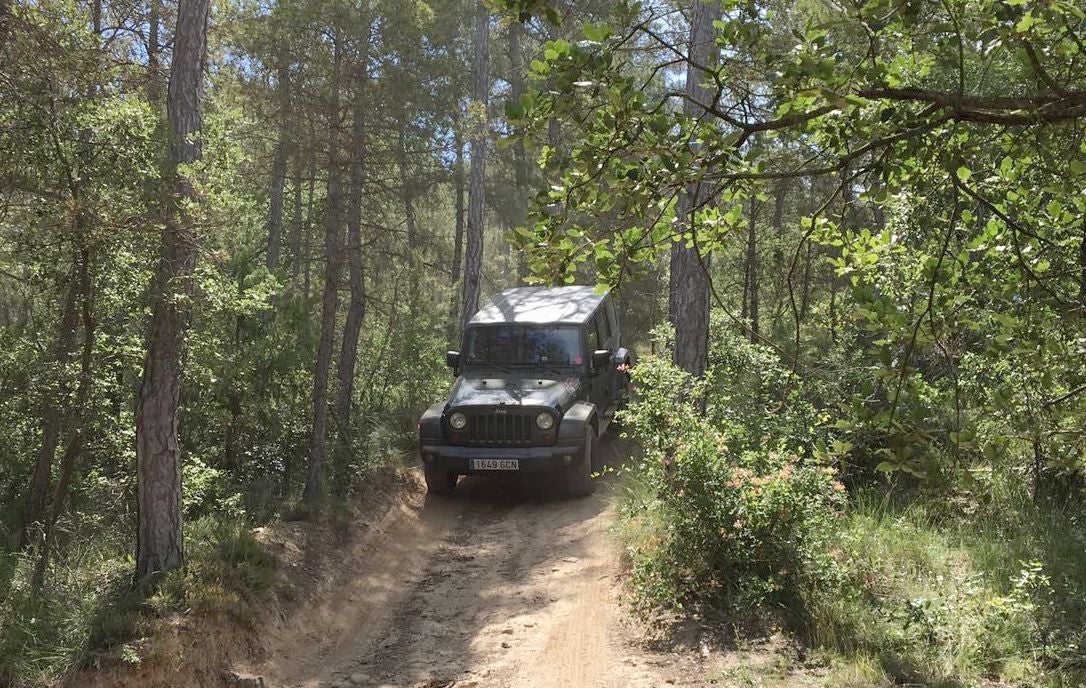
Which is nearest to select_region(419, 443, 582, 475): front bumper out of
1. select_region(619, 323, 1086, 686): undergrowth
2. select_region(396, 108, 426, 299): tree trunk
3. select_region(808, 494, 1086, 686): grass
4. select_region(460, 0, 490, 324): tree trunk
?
select_region(619, 323, 1086, 686): undergrowth

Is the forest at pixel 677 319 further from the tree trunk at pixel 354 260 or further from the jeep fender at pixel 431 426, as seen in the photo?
the jeep fender at pixel 431 426

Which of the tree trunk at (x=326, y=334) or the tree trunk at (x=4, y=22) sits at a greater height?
the tree trunk at (x=4, y=22)

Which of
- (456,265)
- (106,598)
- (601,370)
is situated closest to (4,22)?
(106,598)

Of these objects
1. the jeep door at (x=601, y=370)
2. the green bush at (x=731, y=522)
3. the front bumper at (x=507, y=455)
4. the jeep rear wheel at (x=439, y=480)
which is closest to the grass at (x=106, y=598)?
the front bumper at (x=507, y=455)

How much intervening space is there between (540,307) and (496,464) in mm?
2935

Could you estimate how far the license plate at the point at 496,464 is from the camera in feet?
30.7

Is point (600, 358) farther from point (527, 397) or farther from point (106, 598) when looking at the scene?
point (106, 598)

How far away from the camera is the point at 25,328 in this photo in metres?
7.50

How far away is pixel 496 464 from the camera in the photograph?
30.8ft

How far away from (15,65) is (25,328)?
10.1 ft

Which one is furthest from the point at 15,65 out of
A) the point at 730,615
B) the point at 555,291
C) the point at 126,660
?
the point at 555,291

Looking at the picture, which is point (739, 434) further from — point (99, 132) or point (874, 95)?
point (99, 132)

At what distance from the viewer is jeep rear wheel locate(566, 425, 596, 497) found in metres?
9.55

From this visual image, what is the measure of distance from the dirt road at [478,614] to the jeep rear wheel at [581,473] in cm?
15
